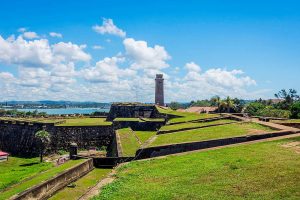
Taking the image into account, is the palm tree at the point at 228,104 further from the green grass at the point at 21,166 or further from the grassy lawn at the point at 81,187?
the grassy lawn at the point at 81,187

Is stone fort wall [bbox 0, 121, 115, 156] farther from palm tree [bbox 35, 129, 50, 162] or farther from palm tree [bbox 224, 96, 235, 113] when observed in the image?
palm tree [bbox 224, 96, 235, 113]

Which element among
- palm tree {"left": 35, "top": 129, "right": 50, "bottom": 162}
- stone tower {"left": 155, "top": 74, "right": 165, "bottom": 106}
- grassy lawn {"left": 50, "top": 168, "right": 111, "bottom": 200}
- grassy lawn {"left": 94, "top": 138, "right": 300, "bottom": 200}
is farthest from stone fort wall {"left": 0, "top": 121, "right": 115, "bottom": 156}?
stone tower {"left": 155, "top": 74, "right": 165, "bottom": 106}

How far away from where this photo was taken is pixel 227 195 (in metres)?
7.79

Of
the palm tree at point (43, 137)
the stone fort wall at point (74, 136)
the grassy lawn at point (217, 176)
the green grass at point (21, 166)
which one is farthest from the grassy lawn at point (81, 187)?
the stone fort wall at point (74, 136)

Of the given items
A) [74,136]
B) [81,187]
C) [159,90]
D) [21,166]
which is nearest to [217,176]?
[81,187]

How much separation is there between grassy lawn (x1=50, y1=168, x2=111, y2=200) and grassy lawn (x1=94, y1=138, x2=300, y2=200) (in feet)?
4.70

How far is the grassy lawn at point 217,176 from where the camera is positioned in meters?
7.92

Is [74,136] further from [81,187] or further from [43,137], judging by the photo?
[81,187]

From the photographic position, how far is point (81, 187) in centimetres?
1246

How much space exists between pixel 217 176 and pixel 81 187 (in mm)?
5415

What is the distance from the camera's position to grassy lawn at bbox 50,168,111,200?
37.5ft

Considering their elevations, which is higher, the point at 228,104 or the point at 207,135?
the point at 228,104

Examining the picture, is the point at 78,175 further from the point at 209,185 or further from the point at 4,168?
the point at 4,168

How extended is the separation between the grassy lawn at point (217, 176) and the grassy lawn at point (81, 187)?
1.43m
